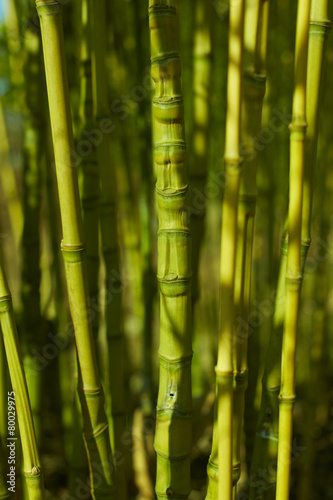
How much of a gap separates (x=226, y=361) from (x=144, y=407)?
94cm

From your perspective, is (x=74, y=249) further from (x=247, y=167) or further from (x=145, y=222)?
(x=145, y=222)

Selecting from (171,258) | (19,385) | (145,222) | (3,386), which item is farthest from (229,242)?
(145,222)

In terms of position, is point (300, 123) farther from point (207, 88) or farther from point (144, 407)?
point (144, 407)

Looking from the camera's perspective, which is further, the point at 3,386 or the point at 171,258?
the point at 3,386

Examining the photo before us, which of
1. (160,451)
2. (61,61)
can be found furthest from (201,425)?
(61,61)

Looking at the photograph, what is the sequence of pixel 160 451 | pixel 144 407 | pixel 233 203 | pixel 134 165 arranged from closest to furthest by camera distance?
pixel 233 203 < pixel 160 451 < pixel 144 407 < pixel 134 165

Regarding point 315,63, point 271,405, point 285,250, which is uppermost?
point 315,63

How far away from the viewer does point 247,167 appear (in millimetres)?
622

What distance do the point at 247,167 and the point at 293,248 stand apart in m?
0.12

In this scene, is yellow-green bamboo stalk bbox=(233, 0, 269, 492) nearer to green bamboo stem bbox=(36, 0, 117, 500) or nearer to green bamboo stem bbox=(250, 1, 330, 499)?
green bamboo stem bbox=(250, 1, 330, 499)

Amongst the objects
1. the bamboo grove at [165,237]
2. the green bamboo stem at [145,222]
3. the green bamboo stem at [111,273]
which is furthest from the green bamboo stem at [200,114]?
the green bamboo stem at [145,222]

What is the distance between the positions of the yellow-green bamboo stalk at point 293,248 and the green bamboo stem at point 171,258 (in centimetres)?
12

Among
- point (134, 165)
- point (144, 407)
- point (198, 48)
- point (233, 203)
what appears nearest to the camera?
point (233, 203)

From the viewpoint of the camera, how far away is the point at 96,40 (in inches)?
27.4
